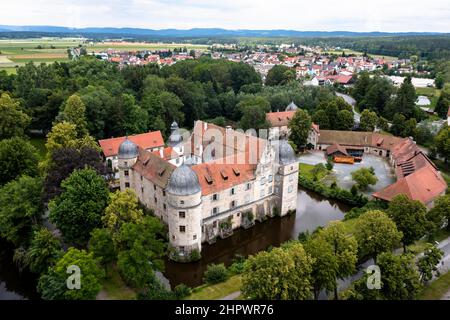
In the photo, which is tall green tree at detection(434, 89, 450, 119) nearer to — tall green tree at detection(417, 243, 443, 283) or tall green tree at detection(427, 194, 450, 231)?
tall green tree at detection(427, 194, 450, 231)

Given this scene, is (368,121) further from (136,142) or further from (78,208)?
(78,208)

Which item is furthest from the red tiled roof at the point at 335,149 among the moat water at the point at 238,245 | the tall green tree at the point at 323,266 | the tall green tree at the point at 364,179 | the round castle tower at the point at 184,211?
the tall green tree at the point at 323,266

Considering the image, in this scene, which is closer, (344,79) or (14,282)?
(14,282)

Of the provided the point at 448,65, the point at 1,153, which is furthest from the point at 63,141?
the point at 448,65

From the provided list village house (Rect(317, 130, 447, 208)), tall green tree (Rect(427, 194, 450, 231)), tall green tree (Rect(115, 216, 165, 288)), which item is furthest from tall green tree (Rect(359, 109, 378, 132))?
tall green tree (Rect(115, 216, 165, 288))

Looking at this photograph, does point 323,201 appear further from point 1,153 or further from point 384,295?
point 1,153

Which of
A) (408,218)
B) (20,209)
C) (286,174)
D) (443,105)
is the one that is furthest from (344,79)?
(20,209)
